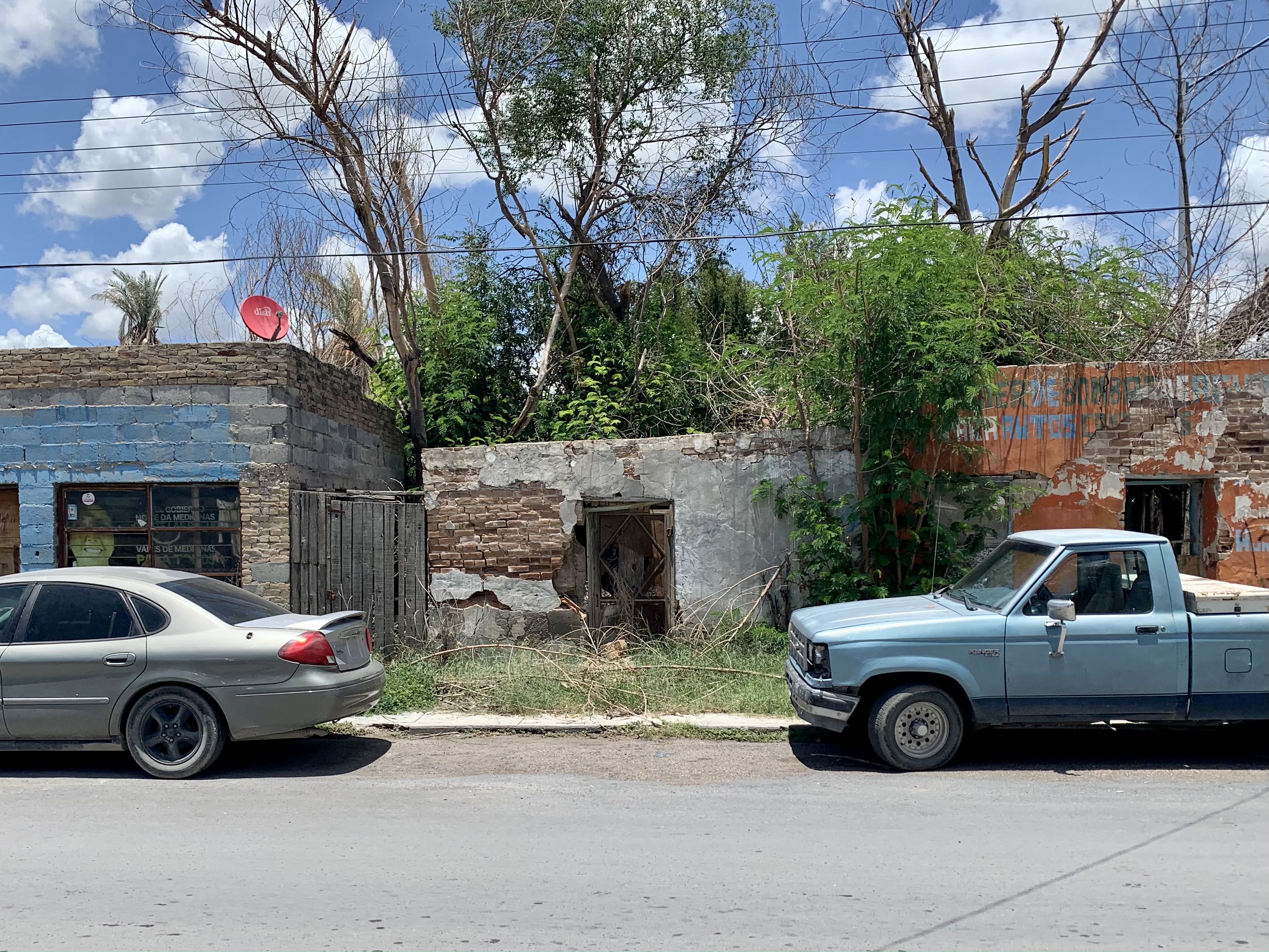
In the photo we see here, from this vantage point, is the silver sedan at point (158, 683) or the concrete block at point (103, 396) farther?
the concrete block at point (103, 396)

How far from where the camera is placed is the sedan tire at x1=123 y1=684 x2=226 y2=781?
261 inches

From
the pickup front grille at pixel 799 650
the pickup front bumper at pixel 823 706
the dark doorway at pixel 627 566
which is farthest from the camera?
the dark doorway at pixel 627 566

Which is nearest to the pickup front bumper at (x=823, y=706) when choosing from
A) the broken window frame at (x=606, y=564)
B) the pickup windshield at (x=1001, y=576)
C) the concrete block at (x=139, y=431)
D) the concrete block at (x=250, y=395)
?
the pickup windshield at (x=1001, y=576)

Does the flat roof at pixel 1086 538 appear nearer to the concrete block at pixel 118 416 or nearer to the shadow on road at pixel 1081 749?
the shadow on road at pixel 1081 749

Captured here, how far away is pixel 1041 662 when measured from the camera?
6.56 metres

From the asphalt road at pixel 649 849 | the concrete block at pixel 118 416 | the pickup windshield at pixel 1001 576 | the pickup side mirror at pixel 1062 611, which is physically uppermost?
the concrete block at pixel 118 416

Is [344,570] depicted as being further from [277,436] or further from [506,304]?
[506,304]

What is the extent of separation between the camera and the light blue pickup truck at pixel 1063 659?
6.54m

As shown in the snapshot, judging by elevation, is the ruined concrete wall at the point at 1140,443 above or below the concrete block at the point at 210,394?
below

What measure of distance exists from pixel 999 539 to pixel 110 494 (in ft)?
34.4

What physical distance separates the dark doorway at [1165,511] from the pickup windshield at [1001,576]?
14.3 ft

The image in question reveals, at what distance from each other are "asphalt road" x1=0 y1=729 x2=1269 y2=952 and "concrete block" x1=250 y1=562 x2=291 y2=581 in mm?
3253

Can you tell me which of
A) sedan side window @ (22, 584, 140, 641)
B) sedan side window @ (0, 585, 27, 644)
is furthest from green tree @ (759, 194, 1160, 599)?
sedan side window @ (0, 585, 27, 644)

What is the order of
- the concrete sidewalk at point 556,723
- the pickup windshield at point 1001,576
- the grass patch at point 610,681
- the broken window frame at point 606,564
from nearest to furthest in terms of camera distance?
the pickup windshield at point 1001,576 < the concrete sidewalk at point 556,723 < the grass patch at point 610,681 < the broken window frame at point 606,564
